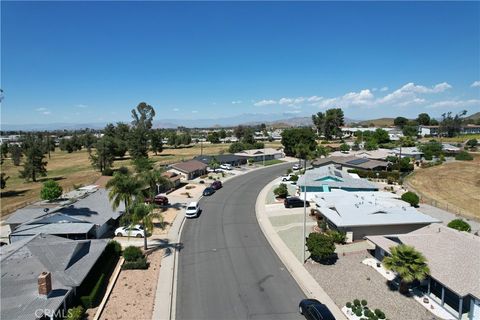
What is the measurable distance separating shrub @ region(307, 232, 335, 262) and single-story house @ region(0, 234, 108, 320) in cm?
1859

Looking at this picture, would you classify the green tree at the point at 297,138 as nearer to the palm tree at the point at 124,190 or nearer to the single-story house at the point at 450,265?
the single-story house at the point at 450,265

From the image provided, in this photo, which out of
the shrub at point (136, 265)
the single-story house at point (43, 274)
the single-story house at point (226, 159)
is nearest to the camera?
the single-story house at point (43, 274)

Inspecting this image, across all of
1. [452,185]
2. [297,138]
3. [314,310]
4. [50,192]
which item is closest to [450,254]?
[314,310]

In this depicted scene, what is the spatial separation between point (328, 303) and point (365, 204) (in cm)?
1858

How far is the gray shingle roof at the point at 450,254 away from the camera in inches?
797

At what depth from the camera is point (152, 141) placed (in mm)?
118500

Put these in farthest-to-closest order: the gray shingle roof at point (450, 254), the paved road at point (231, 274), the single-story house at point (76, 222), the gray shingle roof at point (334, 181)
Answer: the gray shingle roof at point (334, 181), the single-story house at point (76, 222), the paved road at point (231, 274), the gray shingle roof at point (450, 254)

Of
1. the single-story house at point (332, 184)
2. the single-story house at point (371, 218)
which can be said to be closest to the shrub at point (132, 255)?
the single-story house at point (371, 218)

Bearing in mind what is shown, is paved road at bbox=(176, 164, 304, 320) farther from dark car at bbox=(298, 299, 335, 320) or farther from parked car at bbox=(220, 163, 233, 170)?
parked car at bbox=(220, 163, 233, 170)

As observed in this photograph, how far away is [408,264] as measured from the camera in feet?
71.4

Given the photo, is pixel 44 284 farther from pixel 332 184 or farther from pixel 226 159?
pixel 226 159

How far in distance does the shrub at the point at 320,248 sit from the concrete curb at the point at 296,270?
1741mm

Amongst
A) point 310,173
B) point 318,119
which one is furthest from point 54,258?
point 318,119

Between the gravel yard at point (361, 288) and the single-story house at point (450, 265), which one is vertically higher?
the single-story house at point (450, 265)
